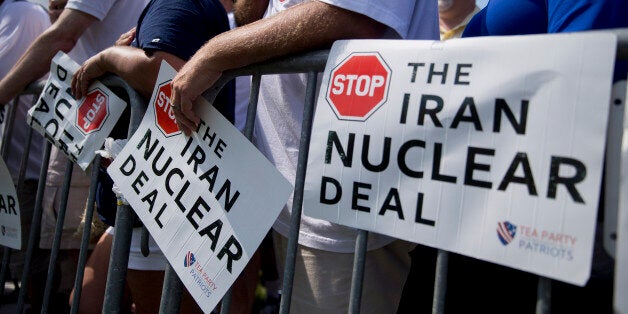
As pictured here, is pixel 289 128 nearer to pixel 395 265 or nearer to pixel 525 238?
pixel 395 265

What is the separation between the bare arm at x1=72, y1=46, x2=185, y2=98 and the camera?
182cm

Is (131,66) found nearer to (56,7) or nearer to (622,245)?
(622,245)

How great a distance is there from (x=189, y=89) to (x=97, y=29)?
61.6 inches

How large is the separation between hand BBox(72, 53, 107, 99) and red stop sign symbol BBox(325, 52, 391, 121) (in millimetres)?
1082

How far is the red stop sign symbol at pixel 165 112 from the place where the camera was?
1788mm

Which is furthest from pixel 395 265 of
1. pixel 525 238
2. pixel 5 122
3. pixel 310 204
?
pixel 5 122

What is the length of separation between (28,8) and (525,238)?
137 inches

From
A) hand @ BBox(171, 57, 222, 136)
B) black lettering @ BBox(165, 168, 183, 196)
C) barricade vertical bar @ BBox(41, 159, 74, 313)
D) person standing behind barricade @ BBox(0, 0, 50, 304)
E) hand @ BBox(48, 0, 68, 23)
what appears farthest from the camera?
person standing behind barricade @ BBox(0, 0, 50, 304)

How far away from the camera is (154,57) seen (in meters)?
1.81

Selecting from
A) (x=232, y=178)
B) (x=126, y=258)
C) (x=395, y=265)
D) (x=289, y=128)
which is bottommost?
(x=126, y=258)

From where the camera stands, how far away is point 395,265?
5.54ft

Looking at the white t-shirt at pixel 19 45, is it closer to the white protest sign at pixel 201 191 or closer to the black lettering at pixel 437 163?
the white protest sign at pixel 201 191

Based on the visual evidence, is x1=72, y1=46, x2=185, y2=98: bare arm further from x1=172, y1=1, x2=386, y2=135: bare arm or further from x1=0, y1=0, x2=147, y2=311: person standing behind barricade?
x1=0, y1=0, x2=147, y2=311: person standing behind barricade

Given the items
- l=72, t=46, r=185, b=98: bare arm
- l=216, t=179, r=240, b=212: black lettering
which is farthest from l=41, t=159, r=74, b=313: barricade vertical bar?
l=216, t=179, r=240, b=212: black lettering
